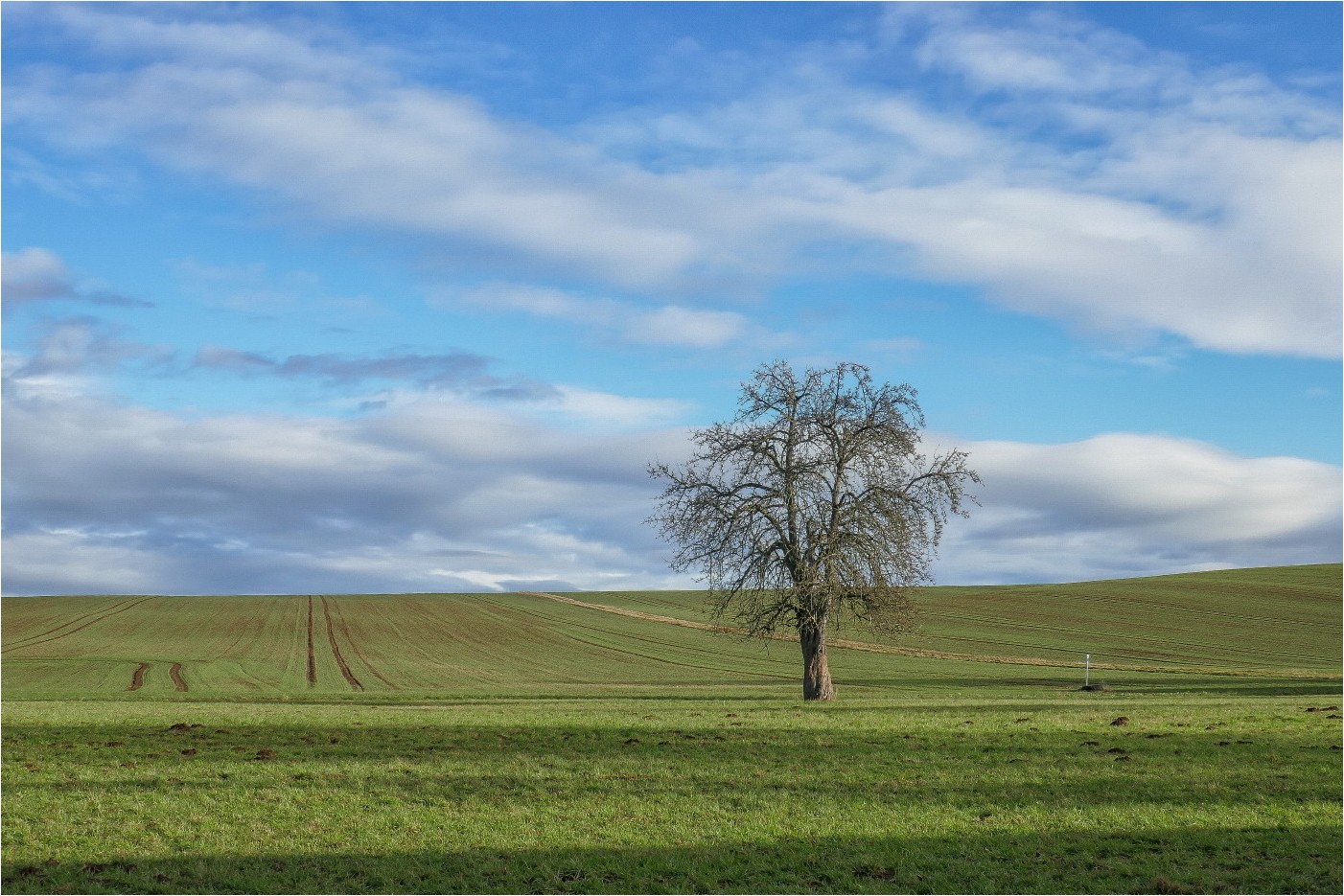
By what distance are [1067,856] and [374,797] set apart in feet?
33.8

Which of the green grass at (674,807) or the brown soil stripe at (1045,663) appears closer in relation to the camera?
the green grass at (674,807)

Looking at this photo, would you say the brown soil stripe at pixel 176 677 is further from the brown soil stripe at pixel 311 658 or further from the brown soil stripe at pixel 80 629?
the brown soil stripe at pixel 80 629

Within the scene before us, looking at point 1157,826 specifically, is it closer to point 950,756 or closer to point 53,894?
point 950,756

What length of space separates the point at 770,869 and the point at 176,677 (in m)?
53.2

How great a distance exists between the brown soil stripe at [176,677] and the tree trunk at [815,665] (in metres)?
30.3

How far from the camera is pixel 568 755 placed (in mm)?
21016

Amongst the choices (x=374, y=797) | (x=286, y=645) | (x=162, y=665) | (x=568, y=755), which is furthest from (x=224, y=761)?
(x=286, y=645)

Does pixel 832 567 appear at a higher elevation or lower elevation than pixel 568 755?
higher

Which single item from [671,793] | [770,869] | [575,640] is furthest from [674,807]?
[575,640]

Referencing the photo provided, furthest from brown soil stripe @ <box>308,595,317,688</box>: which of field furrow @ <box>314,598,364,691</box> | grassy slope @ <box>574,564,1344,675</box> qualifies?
grassy slope @ <box>574,564,1344,675</box>

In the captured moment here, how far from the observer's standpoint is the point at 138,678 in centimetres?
5653

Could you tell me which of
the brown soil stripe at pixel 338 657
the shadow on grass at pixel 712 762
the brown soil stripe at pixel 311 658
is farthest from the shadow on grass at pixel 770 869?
the brown soil stripe at pixel 311 658

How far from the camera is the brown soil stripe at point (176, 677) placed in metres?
52.0

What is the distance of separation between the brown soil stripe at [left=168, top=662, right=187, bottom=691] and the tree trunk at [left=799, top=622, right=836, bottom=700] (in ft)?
99.3
